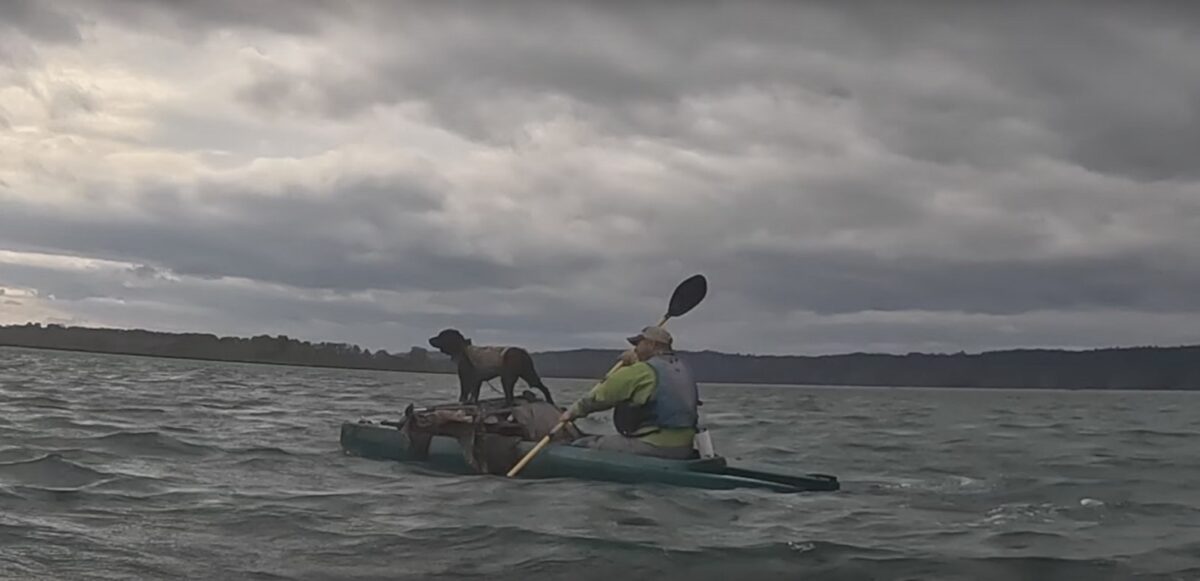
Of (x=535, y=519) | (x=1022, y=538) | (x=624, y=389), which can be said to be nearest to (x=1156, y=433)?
(x=624, y=389)

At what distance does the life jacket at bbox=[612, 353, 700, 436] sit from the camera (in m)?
13.4

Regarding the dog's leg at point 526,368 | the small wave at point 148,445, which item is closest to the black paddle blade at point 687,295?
the dog's leg at point 526,368

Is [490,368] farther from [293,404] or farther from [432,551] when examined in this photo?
[293,404]

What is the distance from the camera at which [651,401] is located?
1360 cm

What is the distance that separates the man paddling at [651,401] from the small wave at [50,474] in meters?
5.20

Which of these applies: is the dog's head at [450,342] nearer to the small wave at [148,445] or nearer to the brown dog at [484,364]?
the brown dog at [484,364]

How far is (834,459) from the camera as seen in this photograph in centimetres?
2006

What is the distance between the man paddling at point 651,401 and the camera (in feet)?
43.9

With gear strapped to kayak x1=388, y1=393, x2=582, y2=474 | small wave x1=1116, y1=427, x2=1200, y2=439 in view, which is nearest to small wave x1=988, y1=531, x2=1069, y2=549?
gear strapped to kayak x1=388, y1=393, x2=582, y2=474

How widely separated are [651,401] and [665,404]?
159 millimetres

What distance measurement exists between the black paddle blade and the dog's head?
287 centimetres

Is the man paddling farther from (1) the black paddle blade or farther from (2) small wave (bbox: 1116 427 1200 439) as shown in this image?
(2) small wave (bbox: 1116 427 1200 439)

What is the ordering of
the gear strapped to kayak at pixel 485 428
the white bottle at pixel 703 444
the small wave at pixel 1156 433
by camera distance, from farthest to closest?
the small wave at pixel 1156 433 → the gear strapped to kayak at pixel 485 428 → the white bottle at pixel 703 444

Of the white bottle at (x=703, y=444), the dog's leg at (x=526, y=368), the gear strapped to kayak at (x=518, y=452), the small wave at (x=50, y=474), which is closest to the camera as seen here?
the small wave at (x=50, y=474)
